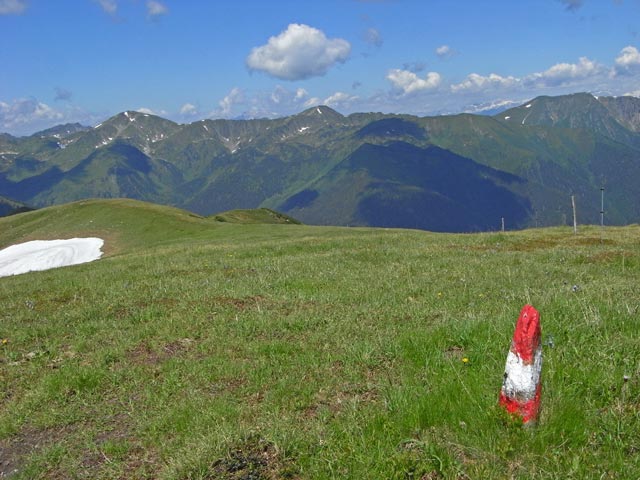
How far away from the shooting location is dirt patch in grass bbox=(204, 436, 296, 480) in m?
5.84

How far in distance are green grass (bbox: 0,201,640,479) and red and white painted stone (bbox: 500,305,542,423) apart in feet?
0.72

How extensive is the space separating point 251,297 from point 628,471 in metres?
11.9

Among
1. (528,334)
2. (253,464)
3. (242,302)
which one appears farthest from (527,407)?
(242,302)

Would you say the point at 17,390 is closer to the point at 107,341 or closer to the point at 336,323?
the point at 107,341

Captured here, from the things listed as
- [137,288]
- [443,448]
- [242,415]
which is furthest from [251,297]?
[443,448]

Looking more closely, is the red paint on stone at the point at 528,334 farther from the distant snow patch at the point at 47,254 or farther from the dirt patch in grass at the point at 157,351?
the distant snow patch at the point at 47,254

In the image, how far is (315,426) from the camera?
22.2ft

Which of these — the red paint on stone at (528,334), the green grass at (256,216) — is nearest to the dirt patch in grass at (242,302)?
the red paint on stone at (528,334)

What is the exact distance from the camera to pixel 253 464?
6.02 metres

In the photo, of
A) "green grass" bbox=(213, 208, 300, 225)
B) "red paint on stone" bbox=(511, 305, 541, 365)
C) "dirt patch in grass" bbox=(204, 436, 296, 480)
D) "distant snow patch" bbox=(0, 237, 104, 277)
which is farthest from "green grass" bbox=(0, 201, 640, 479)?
"green grass" bbox=(213, 208, 300, 225)

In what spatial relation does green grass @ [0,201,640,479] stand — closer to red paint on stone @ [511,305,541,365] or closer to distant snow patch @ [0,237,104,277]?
red paint on stone @ [511,305,541,365]

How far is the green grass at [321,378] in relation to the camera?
5.80 metres

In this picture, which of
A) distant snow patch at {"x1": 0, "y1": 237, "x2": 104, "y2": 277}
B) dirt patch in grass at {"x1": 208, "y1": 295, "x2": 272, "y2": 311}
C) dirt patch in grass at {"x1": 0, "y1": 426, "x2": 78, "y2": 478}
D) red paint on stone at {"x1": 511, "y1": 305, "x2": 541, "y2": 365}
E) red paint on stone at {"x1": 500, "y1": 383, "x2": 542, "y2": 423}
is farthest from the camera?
distant snow patch at {"x1": 0, "y1": 237, "x2": 104, "y2": 277}

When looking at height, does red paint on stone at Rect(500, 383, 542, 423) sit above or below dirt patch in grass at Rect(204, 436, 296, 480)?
above
